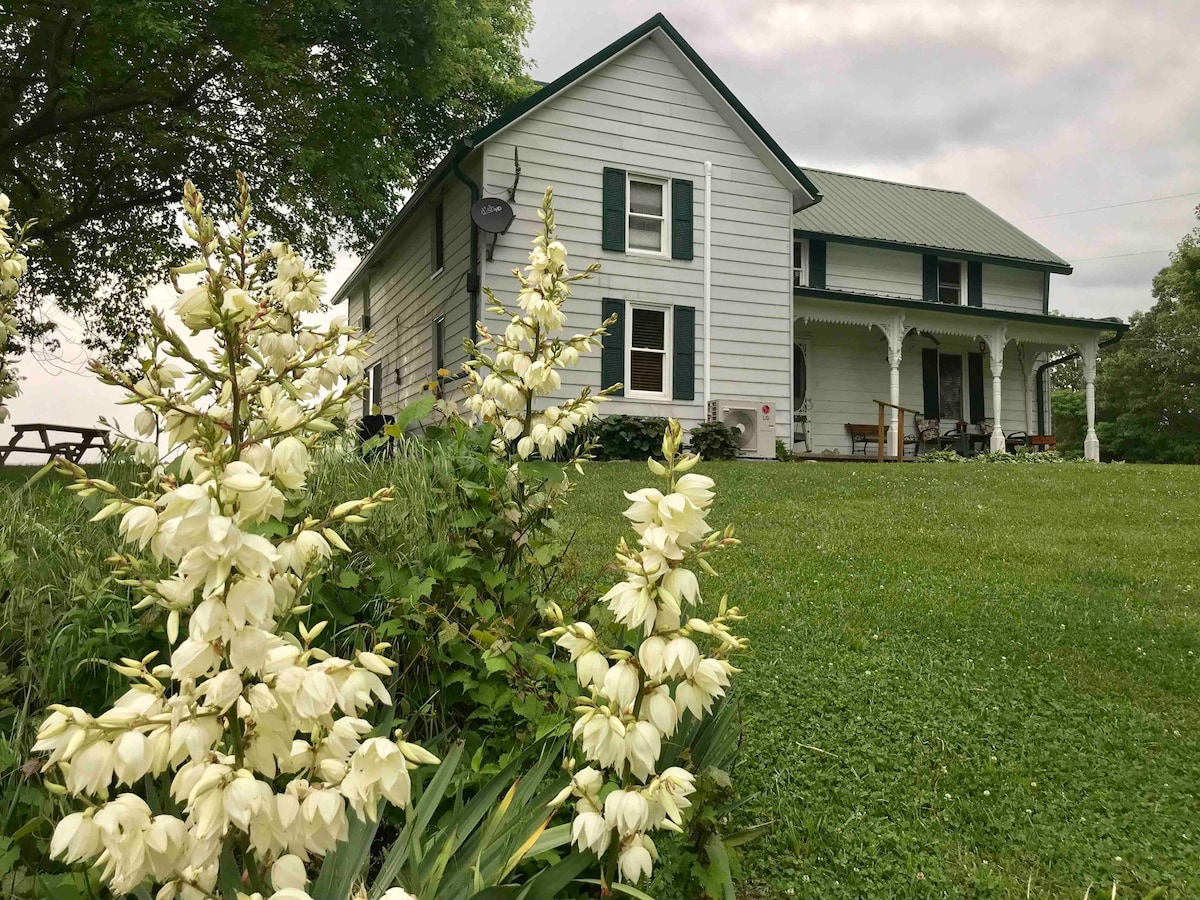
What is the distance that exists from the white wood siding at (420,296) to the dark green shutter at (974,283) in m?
13.7

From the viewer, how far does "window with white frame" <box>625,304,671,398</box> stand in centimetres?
1412

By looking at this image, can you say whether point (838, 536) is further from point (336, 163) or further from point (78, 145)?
point (78, 145)

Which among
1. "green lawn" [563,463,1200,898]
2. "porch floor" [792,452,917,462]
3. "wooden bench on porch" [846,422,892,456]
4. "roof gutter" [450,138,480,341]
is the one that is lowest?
"green lawn" [563,463,1200,898]

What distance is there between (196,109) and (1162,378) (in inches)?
1555

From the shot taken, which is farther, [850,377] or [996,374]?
[850,377]

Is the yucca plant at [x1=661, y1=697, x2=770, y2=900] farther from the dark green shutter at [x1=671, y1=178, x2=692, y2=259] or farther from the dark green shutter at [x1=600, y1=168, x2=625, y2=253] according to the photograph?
the dark green shutter at [x1=671, y1=178, x2=692, y2=259]

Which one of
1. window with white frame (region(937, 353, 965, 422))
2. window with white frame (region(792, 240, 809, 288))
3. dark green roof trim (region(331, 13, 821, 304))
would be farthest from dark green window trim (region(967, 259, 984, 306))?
dark green roof trim (region(331, 13, 821, 304))

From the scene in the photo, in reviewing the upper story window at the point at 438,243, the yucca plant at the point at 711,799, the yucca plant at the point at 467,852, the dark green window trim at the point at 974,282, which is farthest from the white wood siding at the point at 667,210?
the yucca plant at the point at 467,852

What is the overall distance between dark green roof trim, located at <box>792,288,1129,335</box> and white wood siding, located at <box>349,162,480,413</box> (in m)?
6.91

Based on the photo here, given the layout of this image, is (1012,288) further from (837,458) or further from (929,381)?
(837,458)

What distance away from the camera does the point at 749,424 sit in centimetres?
1429

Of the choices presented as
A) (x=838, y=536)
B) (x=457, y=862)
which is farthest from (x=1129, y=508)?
(x=457, y=862)

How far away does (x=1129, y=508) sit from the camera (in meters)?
8.70

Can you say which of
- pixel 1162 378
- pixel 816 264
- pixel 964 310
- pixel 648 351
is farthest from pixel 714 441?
pixel 1162 378
